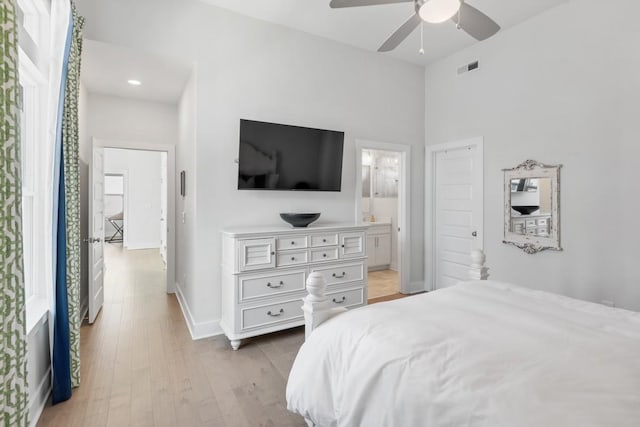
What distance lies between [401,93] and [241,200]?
2.71 m

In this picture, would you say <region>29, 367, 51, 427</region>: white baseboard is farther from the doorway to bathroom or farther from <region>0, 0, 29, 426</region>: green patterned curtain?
the doorway to bathroom

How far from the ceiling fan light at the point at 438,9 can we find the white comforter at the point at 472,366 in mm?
1664

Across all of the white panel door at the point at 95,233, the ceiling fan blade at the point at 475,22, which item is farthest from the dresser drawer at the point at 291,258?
the ceiling fan blade at the point at 475,22

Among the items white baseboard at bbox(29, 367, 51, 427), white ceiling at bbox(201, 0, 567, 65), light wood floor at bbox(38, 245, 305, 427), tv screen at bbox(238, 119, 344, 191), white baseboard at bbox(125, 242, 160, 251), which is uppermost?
white ceiling at bbox(201, 0, 567, 65)

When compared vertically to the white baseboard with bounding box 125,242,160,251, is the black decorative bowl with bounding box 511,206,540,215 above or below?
above

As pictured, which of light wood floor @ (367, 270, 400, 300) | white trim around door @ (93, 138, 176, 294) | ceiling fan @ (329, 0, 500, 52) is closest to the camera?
ceiling fan @ (329, 0, 500, 52)

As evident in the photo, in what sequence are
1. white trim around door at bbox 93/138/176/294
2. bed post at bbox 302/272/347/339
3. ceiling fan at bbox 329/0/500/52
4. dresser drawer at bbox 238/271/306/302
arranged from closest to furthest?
bed post at bbox 302/272/347/339, ceiling fan at bbox 329/0/500/52, dresser drawer at bbox 238/271/306/302, white trim around door at bbox 93/138/176/294

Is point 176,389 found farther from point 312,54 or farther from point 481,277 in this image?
point 312,54

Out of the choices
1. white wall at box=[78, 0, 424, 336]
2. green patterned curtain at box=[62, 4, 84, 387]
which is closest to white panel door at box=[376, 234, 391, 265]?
white wall at box=[78, 0, 424, 336]

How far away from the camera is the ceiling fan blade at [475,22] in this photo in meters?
2.12

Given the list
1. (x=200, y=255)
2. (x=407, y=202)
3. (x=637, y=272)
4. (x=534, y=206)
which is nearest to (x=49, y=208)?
(x=200, y=255)

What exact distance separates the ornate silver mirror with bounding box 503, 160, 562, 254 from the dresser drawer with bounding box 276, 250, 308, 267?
233cm

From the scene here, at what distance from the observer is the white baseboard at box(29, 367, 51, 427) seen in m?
1.88

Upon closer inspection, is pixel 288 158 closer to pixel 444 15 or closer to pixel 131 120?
pixel 444 15
